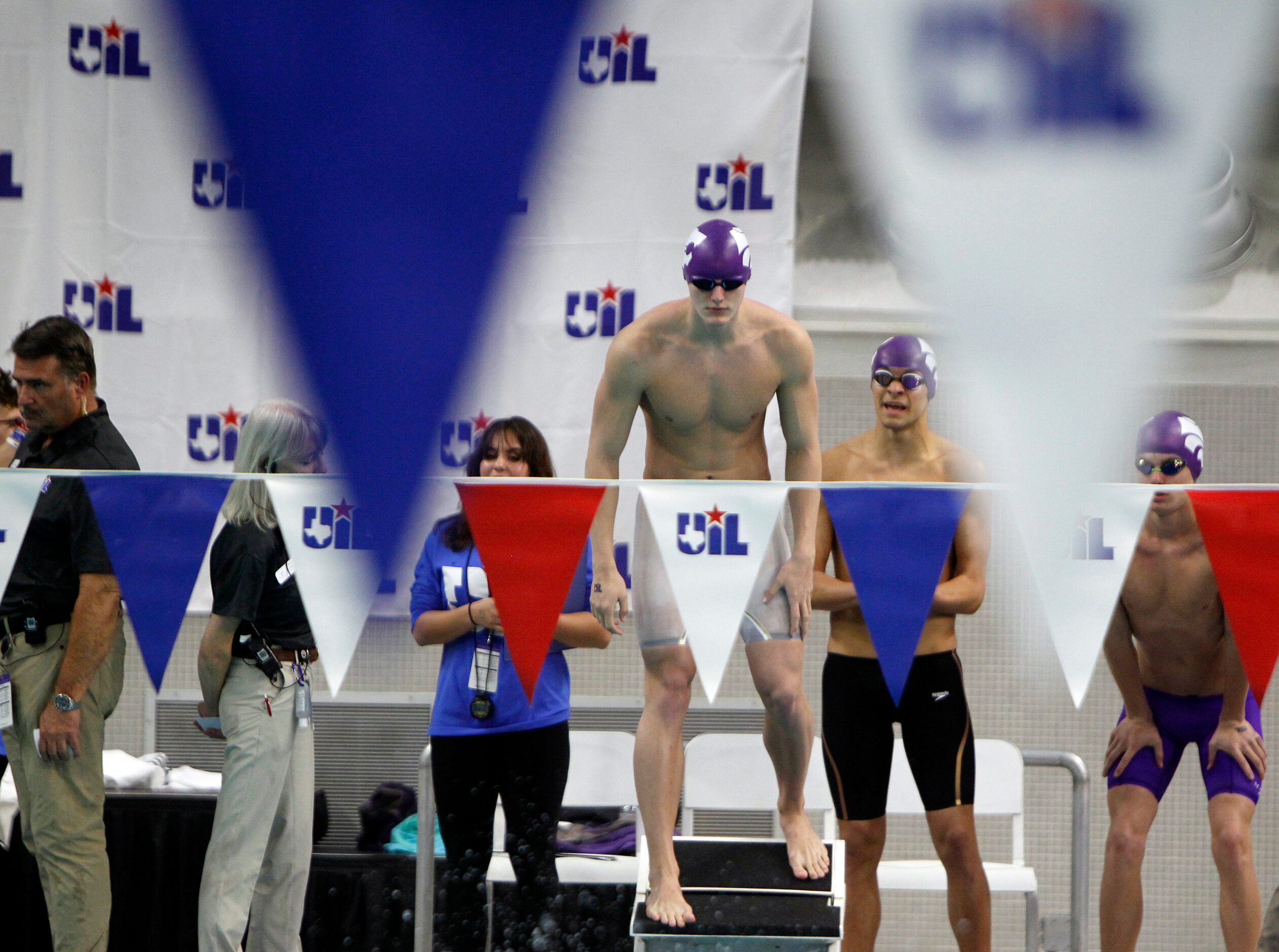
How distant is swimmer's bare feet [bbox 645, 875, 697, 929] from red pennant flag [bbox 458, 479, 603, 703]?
63 centimetres

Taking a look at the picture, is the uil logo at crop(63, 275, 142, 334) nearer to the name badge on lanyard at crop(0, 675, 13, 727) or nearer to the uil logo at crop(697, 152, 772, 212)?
the name badge on lanyard at crop(0, 675, 13, 727)

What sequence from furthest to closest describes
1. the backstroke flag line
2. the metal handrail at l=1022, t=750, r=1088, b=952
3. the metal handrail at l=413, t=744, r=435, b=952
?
1. the metal handrail at l=1022, t=750, r=1088, b=952
2. the metal handrail at l=413, t=744, r=435, b=952
3. the backstroke flag line

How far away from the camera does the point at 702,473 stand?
11.1ft

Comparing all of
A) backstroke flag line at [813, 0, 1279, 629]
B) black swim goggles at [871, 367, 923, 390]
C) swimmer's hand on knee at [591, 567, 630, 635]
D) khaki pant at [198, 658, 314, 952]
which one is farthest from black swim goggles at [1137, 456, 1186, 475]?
backstroke flag line at [813, 0, 1279, 629]

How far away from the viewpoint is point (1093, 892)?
4.82 meters

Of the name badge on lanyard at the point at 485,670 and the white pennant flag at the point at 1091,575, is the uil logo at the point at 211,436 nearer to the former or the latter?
the name badge on lanyard at the point at 485,670

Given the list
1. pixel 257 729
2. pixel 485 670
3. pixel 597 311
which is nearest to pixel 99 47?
pixel 597 311

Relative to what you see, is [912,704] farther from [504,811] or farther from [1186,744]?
[504,811]

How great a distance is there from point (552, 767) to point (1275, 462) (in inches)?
120

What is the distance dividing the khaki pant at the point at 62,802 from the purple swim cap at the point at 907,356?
2155mm

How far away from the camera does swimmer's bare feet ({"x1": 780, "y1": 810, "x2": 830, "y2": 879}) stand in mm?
3297

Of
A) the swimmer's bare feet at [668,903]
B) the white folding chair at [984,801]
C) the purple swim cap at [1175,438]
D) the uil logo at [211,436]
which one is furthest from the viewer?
the uil logo at [211,436]

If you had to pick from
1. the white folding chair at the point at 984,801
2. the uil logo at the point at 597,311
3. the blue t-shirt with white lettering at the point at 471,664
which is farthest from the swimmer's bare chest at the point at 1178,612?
the uil logo at the point at 597,311

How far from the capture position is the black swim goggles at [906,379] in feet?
11.5
